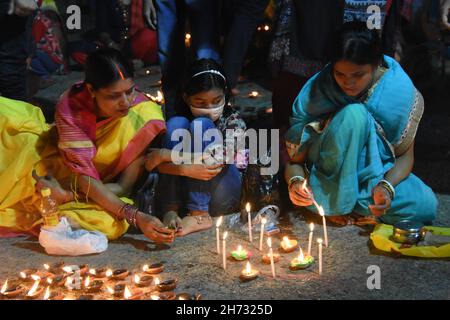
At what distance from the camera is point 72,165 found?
3828mm

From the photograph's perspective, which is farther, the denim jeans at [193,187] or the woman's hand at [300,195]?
the denim jeans at [193,187]

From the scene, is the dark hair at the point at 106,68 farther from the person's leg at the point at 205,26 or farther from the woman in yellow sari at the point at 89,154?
the person's leg at the point at 205,26

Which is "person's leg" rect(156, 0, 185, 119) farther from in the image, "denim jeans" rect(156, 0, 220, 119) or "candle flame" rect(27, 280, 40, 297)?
"candle flame" rect(27, 280, 40, 297)

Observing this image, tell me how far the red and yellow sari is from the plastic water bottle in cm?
14

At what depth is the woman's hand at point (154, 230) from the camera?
3.70m

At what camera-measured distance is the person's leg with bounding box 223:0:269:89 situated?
4953 mm

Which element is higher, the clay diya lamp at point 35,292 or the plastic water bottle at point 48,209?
the plastic water bottle at point 48,209

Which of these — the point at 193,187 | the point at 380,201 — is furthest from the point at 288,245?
the point at 193,187

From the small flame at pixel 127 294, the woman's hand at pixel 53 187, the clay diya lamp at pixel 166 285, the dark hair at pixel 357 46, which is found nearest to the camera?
the small flame at pixel 127 294

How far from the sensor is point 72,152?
12.5 ft

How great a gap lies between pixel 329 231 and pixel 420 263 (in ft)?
2.00

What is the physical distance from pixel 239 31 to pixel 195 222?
65.7 inches

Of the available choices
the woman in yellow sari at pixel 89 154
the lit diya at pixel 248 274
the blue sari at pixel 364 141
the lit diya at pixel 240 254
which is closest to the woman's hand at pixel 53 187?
the woman in yellow sari at pixel 89 154

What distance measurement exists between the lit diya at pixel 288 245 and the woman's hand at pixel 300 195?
0.82ft
